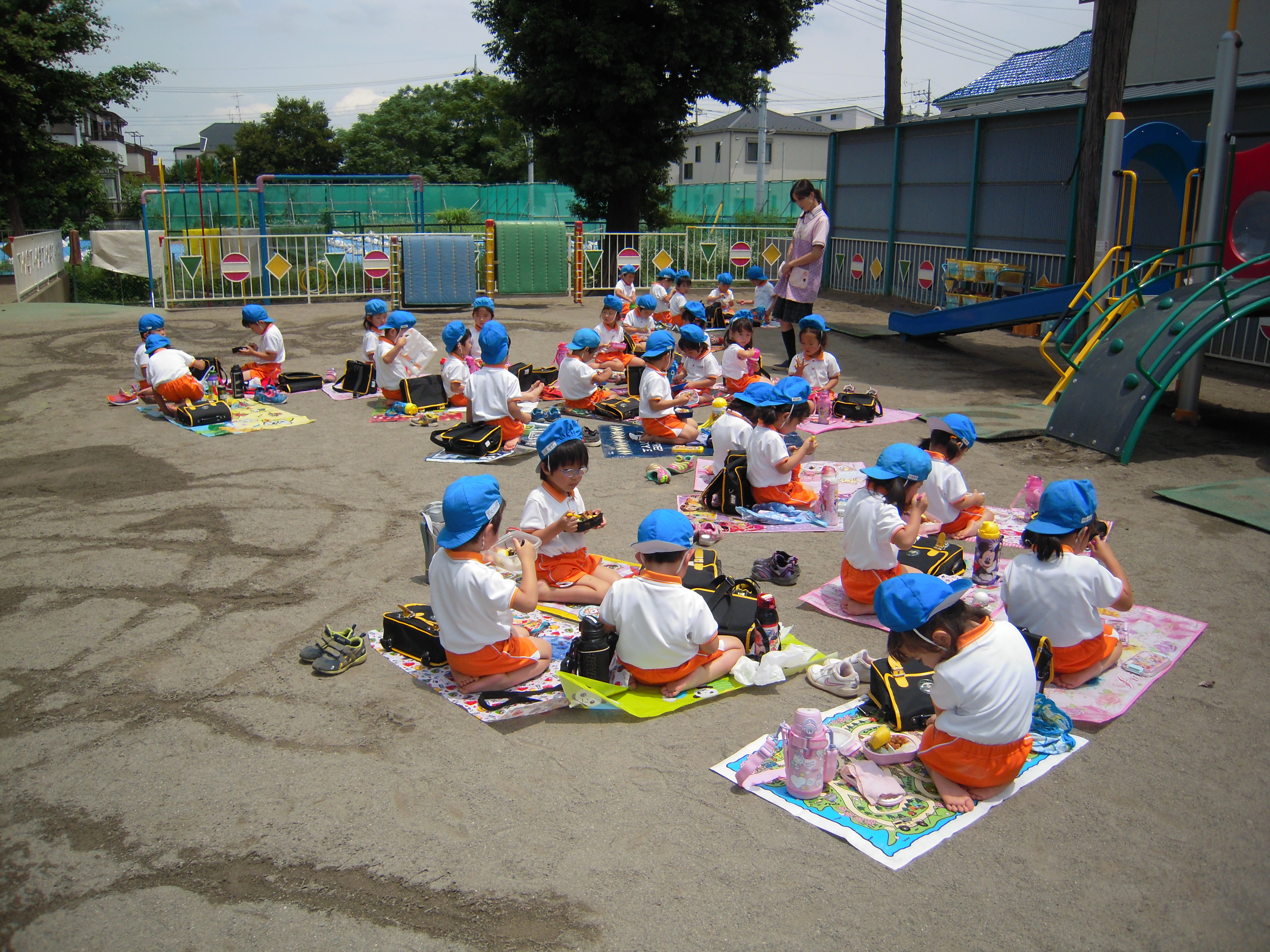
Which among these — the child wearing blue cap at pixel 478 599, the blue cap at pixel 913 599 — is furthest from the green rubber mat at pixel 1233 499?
the child wearing blue cap at pixel 478 599

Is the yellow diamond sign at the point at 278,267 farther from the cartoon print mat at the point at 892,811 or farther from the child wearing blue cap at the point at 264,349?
the cartoon print mat at the point at 892,811

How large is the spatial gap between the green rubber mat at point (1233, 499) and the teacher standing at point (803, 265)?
5.39 metres

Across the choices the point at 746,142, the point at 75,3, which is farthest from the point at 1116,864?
the point at 746,142

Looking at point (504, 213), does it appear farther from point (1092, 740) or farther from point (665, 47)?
point (1092, 740)

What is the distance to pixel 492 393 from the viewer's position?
9.12 metres

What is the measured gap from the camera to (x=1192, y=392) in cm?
1003

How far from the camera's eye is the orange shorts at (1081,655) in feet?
15.4

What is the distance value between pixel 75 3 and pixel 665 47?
1570cm

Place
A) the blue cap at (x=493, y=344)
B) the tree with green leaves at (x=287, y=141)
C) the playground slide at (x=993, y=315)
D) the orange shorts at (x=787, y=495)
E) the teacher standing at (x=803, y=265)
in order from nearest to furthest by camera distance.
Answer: the orange shorts at (x=787, y=495), the blue cap at (x=493, y=344), the teacher standing at (x=803, y=265), the playground slide at (x=993, y=315), the tree with green leaves at (x=287, y=141)

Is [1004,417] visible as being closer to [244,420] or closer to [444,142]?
[244,420]

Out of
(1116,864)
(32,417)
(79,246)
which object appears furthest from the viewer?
(79,246)

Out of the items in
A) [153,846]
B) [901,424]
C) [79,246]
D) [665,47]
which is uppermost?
[665,47]

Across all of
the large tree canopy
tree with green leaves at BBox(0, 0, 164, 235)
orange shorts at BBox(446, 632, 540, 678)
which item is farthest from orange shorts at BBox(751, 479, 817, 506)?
tree with green leaves at BBox(0, 0, 164, 235)

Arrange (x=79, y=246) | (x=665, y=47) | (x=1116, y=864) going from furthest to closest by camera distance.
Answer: (x=79, y=246) → (x=665, y=47) → (x=1116, y=864)
